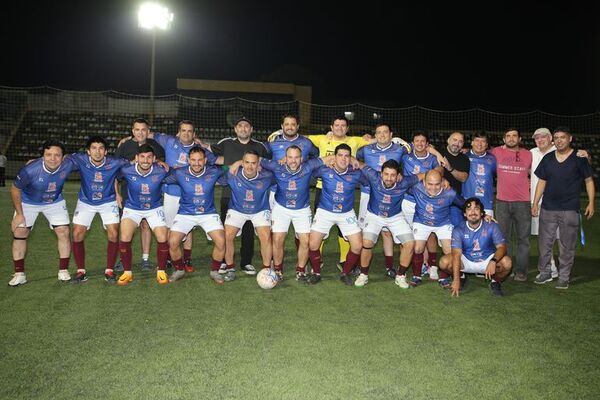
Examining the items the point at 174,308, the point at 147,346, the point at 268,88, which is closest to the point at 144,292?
the point at 174,308

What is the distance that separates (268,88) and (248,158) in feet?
90.8

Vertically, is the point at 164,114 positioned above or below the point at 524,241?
above

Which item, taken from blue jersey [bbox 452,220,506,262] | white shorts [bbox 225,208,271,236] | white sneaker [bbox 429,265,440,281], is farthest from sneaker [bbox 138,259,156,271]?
blue jersey [bbox 452,220,506,262]

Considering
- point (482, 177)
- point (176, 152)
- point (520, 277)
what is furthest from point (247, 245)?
point (520, 277)

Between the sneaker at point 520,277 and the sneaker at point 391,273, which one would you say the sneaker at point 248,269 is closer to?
the sneaker at point 391,273

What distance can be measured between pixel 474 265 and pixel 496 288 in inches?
13.9

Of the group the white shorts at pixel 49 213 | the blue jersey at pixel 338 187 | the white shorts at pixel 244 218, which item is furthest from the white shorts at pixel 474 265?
the white shorts at pixel 49 213

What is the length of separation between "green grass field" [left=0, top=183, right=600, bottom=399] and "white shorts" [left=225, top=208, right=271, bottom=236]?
2.39 ft

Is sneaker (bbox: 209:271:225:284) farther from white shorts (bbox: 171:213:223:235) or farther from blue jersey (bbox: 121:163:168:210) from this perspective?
blue jersey (bbox: 121:163:168:210)

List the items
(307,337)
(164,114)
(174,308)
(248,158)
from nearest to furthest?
(307,337) < (174,308) < (248,158) < (164,114)

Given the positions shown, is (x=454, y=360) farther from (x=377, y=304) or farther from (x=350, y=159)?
(x=350, y=159)

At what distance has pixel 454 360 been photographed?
3945 millimetres

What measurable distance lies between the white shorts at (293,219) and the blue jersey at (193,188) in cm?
87

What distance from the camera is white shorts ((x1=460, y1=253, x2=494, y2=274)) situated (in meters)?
6.05
